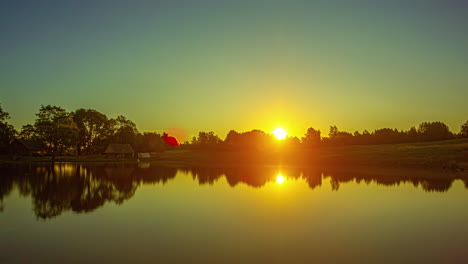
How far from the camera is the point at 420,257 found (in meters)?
11.2

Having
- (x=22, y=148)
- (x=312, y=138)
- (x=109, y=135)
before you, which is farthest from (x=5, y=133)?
(x=312, y=138)

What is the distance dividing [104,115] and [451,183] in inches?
3877

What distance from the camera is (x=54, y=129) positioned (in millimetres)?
73688

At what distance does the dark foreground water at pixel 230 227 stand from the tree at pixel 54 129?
175ft

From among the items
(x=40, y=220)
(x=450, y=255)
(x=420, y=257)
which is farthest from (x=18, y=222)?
(x=450, y=255)

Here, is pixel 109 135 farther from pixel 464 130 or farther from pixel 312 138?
pixel 464 130

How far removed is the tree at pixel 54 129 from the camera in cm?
7369

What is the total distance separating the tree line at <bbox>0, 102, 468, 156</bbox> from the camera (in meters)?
75.6

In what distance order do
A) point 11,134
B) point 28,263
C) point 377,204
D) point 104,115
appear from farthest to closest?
point 104,115
point 11,134
point 377,204
point 28,263

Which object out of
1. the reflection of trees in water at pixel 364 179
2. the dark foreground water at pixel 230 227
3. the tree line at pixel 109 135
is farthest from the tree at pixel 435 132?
the dark foreground water at pixel 230 227

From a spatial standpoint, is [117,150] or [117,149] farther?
[117,149]

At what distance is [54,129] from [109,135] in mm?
31550

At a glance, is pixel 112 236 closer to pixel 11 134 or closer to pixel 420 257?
pixel 420 257

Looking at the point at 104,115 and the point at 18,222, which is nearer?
the point at 18,222
